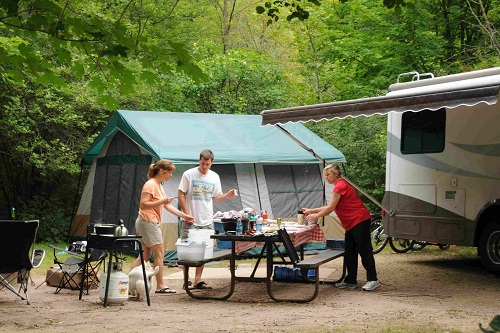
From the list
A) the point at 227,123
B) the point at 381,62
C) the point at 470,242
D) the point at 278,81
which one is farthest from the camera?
the point at 381,62

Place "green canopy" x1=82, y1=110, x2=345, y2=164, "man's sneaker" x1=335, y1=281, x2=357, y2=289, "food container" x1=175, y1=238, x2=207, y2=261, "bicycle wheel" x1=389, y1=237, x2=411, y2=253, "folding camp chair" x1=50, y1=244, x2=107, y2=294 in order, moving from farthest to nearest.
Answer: "bicycle wheel" x1=389, y1=237, x2=411, y2=253 → "green canopy" x1=82, y1=110, x2=345, y2=164 → "man's sneaker" x1=335, y1=281, x2=357, y2=289 → "folding camp chair" x1=50, y1=244, x2=107, y2=294 → "food container" x1=175, y1=238, x2=207, y2=261

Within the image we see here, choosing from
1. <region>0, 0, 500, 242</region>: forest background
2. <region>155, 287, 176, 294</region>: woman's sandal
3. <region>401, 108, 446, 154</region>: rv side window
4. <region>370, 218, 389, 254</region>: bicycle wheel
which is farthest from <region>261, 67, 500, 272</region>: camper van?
<region>155, 287, 176, 294</region>: woman's sandal

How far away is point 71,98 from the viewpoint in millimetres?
14562

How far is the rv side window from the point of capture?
32.4ft

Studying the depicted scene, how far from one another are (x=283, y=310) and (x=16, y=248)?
2.60m

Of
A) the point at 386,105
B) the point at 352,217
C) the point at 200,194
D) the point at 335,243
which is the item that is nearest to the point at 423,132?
the point at 335,243

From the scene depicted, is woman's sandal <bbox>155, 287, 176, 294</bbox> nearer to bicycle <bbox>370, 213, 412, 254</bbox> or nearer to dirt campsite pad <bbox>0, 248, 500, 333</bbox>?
dirt campsite pad <bbox>0, 248, 500, 333</bbox>

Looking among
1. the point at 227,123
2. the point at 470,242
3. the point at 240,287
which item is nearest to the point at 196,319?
the point at 240,287

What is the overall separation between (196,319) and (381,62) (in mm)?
13609

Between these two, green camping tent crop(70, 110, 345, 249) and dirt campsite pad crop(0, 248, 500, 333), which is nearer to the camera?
dirt campsite pad crop(0, 248, 500, 333)

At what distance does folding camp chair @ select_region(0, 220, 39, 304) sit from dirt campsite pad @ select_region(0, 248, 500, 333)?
Answer: 1.02ft

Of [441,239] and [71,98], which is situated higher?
[71,98]

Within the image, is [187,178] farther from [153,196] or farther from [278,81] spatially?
[278,81]

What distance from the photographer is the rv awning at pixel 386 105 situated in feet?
24.8
